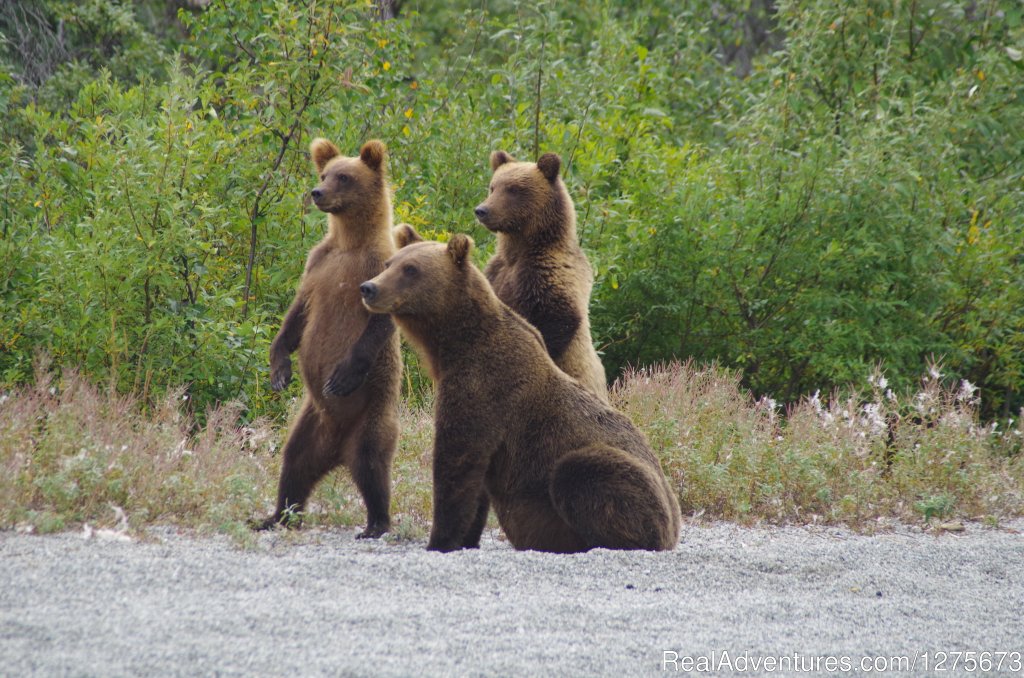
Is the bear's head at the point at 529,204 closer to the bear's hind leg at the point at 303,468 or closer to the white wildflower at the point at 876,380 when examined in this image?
the bear's hind leg at the point at 303,468

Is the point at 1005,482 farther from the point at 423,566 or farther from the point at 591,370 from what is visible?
the point at 423,566

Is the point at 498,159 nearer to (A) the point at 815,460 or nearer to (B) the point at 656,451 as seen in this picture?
Answer: (B) the point at 656,451

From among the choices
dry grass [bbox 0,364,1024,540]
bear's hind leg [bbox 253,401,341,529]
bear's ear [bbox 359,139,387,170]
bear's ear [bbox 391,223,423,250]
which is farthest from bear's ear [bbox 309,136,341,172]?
bear's hind leg [bbox 253,401,341,529]

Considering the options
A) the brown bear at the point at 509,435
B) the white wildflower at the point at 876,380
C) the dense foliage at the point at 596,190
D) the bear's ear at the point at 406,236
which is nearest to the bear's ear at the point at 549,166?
the bear's ear at the point at 406,236

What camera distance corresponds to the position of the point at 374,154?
6.46 metres

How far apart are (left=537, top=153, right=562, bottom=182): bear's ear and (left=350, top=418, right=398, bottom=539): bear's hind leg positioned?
1897mm

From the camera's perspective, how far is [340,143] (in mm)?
9172

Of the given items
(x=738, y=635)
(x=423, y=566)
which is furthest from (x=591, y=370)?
(x=738, y=635)

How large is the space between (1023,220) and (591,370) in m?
6.06

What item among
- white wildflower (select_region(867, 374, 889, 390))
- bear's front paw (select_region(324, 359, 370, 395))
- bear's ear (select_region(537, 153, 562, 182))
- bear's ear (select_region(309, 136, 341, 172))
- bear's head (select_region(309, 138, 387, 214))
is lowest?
bear's front paw (select_region(324, 359, 370, 395))

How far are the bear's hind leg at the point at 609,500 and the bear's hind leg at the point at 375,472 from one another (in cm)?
105

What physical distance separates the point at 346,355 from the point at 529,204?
155cm

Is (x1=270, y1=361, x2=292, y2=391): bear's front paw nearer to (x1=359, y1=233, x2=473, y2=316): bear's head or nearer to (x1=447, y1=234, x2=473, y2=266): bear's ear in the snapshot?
(x1=359, y1=233, x2=473, y2=316): bear's head

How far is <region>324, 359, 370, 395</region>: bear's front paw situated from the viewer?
5852 millimetres
